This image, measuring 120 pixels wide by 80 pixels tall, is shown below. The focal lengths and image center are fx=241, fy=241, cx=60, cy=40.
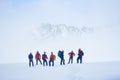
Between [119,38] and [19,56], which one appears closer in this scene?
[19,56]

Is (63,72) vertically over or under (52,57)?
under

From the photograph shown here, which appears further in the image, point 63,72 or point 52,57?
point 52,57

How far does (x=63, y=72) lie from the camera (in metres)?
4.10

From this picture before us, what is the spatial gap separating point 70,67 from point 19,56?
2.98 feet

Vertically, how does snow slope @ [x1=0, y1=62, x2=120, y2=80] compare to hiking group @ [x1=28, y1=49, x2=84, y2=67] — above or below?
below

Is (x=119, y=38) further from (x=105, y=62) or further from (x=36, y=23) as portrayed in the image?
(x=36, y=23)

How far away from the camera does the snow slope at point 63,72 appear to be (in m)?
4.02

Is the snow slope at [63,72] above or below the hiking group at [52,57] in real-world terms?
below

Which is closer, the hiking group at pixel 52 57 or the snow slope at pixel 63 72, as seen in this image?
the snow slope at pixel 63 72

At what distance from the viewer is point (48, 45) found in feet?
14.0

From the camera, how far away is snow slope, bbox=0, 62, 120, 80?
4.02m

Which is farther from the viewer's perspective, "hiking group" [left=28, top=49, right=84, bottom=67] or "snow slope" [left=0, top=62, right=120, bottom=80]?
"hiking group" [left=28, top=49, right=84, bottom=67]

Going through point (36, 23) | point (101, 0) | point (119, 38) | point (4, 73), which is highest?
point (101, 0)

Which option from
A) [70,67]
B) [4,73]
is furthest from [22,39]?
[70,67]
